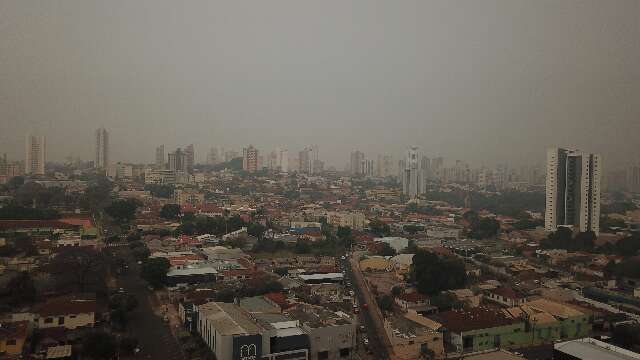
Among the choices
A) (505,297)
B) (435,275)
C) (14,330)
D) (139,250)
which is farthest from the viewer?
(139,250)

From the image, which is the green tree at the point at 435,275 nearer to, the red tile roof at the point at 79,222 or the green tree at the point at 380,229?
the green tree at the point at 380,229

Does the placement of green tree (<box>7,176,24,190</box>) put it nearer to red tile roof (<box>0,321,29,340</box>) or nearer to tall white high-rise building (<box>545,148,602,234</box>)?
red tile roof (<box>0,321,29,340</box>)

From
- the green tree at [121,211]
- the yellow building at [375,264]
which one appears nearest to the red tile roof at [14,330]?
the yellow building at [375,264]

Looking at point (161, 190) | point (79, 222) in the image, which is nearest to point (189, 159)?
point (161, 190)

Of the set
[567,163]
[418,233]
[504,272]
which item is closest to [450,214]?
[418,233]

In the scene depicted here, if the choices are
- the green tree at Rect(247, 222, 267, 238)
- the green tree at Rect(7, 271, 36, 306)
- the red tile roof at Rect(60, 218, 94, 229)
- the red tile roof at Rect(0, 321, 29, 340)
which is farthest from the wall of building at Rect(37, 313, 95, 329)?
the green tree at Rect(247, 222, 267, 238)

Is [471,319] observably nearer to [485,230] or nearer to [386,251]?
[386,251]
